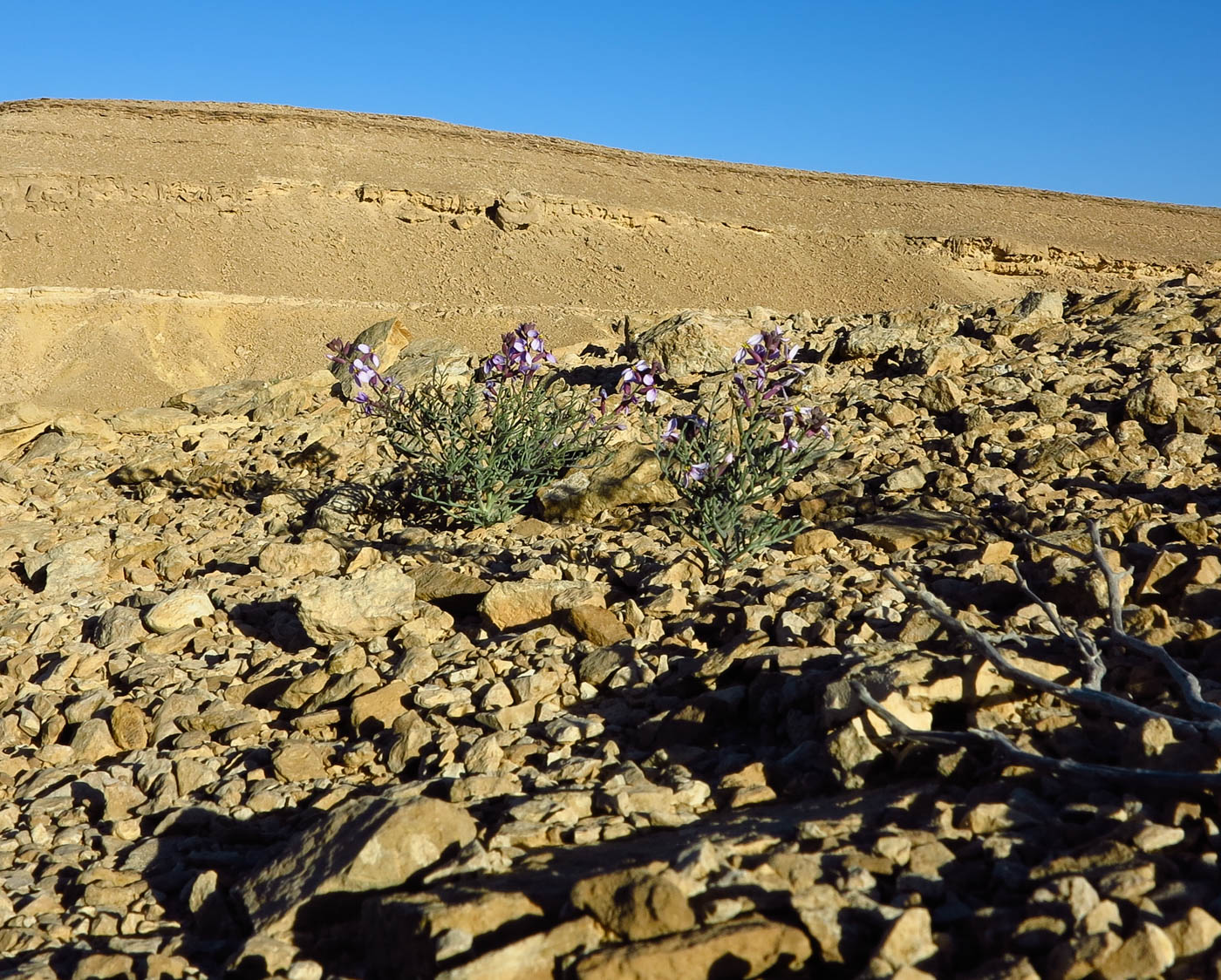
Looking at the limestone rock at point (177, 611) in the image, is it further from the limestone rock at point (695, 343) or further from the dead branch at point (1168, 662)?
the limestone rock at point (695, 343)

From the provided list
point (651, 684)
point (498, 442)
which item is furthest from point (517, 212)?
point (651, 684)

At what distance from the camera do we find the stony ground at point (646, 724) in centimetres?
177

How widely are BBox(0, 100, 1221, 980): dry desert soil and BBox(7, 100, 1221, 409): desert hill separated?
8392 mm

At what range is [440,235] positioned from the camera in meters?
18.6

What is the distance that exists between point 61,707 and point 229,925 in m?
1.57

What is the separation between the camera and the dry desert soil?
1.79 metres

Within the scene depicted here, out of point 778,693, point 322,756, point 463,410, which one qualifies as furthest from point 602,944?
point 463,410

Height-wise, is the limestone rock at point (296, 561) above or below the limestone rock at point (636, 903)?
above

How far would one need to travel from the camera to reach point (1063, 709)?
90.9 inches

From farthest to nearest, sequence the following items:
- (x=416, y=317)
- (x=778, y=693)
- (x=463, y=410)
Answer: (x=416, y=317)
(x=463, y=410)
(x=778, y=693)

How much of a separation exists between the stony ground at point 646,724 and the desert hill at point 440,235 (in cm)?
1090

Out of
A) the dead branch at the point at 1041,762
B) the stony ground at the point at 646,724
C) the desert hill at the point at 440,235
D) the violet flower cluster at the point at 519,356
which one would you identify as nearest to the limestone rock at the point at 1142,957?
the stony ground at the point at 646,724

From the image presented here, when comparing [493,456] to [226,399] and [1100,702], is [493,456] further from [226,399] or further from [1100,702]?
[226,399]

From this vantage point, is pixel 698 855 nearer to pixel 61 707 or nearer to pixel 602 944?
pixel 602 944
